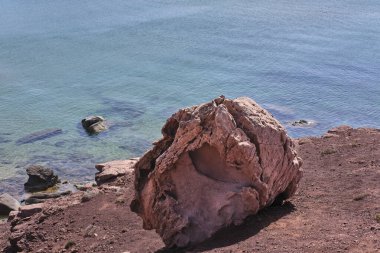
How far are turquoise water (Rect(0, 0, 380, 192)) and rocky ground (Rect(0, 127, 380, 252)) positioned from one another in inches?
538

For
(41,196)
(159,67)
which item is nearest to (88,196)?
(41,196)

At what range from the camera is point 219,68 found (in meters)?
74.0

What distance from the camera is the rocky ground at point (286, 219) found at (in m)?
20.8

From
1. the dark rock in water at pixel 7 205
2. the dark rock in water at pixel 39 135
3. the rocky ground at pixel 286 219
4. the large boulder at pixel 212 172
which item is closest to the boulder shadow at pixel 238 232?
the rocky ground at pixel 286 219

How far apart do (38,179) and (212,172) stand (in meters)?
22.9

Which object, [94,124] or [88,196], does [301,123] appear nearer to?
[94,124]

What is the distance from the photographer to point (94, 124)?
56219 millimetres

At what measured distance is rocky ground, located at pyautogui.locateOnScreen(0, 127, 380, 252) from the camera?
20.8 meters

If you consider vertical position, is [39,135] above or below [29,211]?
below

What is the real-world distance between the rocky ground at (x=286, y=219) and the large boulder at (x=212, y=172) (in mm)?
808

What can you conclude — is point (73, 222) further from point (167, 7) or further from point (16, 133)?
point (167, 7)

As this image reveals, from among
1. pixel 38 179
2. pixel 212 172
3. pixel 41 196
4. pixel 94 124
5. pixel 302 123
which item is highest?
pixel 212 172

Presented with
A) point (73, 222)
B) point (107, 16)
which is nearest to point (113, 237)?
point (73, 222)

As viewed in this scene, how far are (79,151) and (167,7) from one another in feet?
172
